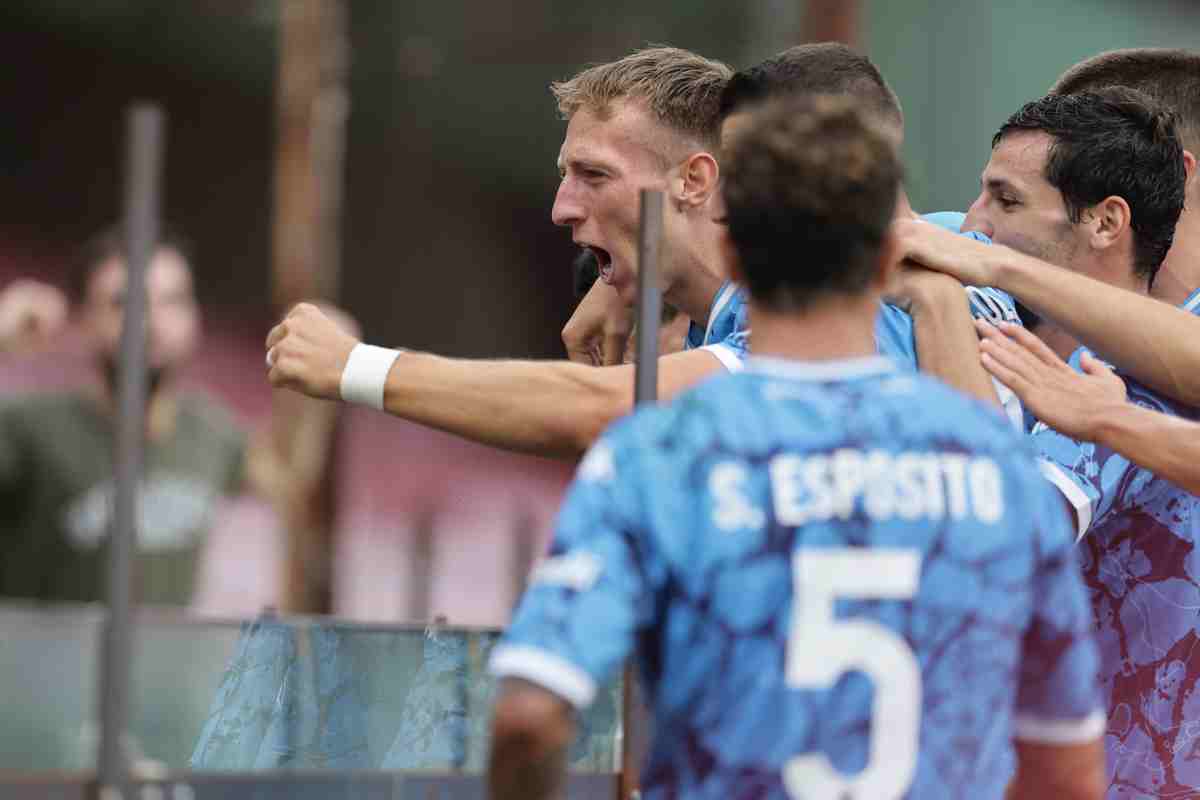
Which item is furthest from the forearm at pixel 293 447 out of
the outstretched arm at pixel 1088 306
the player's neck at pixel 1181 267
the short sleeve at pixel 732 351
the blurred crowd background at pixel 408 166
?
the outstretched arm at pixel 1088 306

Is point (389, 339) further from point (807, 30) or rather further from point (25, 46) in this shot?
point (807, 30)

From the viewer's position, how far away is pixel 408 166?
7.91 m

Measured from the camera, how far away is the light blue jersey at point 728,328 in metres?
2.67

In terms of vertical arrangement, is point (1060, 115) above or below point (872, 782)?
above

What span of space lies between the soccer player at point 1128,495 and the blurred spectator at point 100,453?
4.75 feet

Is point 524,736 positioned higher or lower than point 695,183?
lower

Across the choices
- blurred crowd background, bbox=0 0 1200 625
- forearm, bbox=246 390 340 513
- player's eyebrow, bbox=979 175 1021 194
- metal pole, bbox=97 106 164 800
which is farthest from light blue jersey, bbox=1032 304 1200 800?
forearm, bbox=246 390 340 513

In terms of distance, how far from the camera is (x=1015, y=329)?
8.86 feet

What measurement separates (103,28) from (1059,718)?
6065mm

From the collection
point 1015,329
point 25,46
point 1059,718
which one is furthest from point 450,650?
point 25,46

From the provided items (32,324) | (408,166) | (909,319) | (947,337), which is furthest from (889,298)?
(408,166)

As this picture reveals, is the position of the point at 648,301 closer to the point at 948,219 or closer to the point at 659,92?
the point at 659,92

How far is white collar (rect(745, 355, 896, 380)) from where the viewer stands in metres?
1.76

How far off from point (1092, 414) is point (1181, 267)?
32.1 inches
